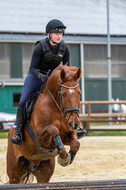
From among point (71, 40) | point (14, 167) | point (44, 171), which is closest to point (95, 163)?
point (44, 171)

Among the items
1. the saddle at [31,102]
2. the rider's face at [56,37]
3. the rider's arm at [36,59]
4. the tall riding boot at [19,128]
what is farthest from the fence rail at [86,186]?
the rider's face at [56,37]

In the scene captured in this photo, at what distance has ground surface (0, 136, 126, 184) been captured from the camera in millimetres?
7859

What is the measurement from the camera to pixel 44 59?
5.82m

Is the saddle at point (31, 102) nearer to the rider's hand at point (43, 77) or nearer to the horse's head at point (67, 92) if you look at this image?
the rider's hand at point (43, 77)

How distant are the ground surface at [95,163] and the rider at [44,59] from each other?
2.11m

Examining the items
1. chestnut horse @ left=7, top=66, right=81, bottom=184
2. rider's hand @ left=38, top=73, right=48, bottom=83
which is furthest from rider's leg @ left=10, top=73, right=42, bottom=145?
rider's hand @ left=38, top=73, right=48, bottom=83

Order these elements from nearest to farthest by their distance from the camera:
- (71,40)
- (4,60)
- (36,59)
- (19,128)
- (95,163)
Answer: (36,59), (19,128), (95,163), (4,60), (71,40)

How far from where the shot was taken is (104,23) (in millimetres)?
27172

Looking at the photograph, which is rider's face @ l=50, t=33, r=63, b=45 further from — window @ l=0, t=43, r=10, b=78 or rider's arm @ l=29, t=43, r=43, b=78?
window @ l=0, t=43, r=10, b=78

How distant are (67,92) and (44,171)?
1.78 m

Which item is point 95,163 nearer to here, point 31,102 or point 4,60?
point 31,102

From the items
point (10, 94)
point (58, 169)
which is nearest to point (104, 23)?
point (10, 94)

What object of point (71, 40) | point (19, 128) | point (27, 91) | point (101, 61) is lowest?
point (19, 128)

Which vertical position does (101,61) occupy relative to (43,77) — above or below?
above
